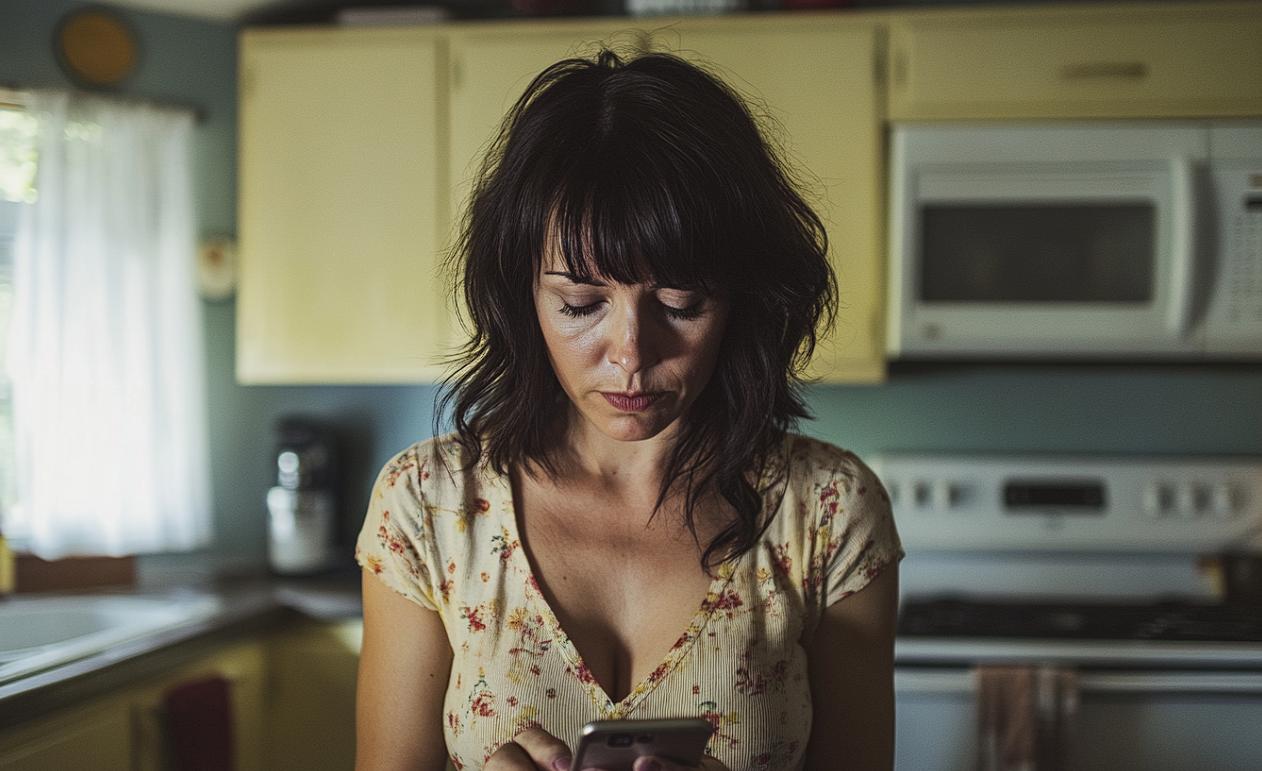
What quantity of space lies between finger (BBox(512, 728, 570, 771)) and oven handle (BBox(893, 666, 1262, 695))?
4.03 feet

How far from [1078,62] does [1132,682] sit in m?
1.25

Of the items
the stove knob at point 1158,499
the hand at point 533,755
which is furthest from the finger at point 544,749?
the stove knob at point 1158,499

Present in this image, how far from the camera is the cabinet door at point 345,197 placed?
2242 millimetres

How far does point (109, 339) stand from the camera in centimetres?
231

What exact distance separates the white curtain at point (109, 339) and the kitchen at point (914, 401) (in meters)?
0.10

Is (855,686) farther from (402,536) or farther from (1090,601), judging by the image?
(1090,601)

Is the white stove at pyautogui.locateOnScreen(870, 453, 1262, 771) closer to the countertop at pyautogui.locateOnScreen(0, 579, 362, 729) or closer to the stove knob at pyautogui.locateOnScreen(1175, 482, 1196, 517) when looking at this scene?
the stove knob at pyautogui.locateOnScreen(1175, 482, 1196, 517)

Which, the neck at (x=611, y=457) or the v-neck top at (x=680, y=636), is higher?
the neck at (x=611, y=457)

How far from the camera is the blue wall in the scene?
8.00ft

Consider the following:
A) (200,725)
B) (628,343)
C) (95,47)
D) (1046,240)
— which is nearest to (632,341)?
(628,343)

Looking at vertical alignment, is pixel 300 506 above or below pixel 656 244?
below

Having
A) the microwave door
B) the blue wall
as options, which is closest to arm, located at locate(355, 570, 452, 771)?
the microwave door

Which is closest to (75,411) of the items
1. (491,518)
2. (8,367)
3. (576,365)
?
(8,367)

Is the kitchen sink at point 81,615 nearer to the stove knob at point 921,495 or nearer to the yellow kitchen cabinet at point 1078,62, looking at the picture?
the stove knob at point 921,495
